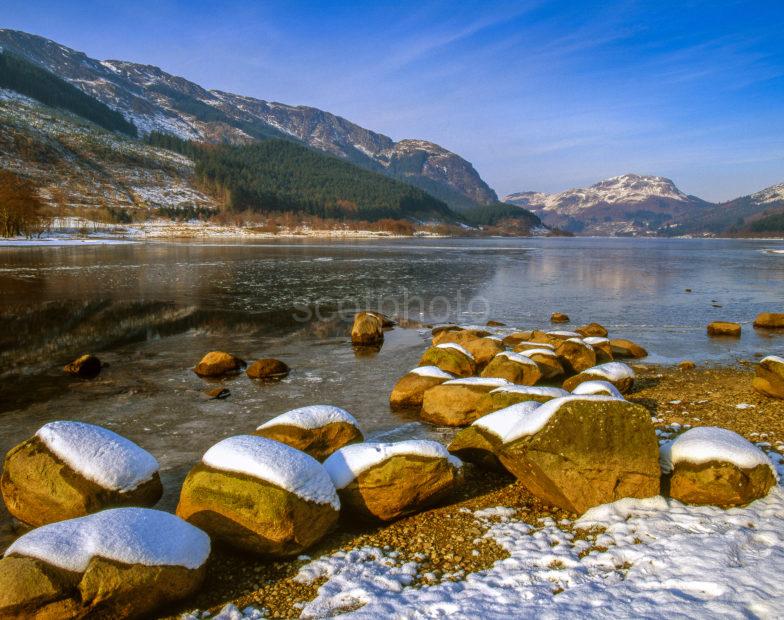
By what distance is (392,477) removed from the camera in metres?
8.52

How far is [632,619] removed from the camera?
18.4 feet

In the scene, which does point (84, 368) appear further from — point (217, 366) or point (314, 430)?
point (314, 430)

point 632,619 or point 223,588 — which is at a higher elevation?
point 632,619

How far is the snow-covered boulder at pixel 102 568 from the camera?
5.68 m

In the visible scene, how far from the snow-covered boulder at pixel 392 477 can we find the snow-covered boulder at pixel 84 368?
40.0 feet

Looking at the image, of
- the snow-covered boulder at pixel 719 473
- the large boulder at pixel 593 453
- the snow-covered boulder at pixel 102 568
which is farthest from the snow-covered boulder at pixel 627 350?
the snow-covered boulder at pixel 102 568

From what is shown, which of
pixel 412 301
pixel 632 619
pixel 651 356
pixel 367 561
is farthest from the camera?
pixel 412 301

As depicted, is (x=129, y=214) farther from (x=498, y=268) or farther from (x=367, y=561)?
(x=367, y=561)

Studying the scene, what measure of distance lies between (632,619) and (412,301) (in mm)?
31254

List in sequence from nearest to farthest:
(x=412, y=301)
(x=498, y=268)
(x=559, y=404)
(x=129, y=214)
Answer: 1. (x=559, y=404)
2. (x=412, y=301)
3. (x=498, y=268)
4. (x=129, y=214)

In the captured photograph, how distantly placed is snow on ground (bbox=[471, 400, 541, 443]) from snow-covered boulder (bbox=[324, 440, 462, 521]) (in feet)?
3.75

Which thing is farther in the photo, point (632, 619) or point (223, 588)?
point (223, 588)

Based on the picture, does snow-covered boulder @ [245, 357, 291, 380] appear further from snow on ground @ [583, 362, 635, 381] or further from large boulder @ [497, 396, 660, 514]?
large boulder @ [497, 396, 660, 514]

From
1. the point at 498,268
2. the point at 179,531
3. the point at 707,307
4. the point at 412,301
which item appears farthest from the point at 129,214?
the point at 179,531
